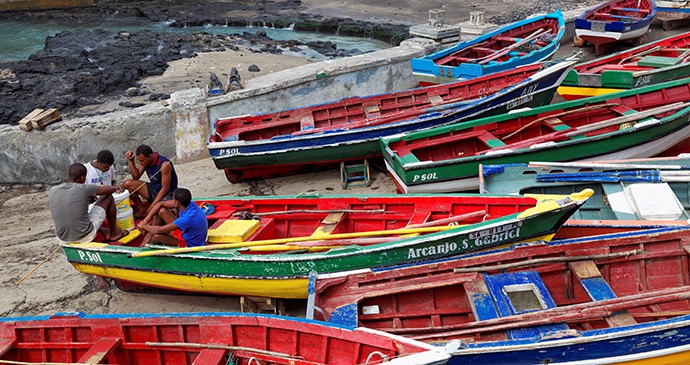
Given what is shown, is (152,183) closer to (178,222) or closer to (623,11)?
(178,222)

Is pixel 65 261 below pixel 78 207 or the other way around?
below

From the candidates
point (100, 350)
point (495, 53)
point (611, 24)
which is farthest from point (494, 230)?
point (611, 24)

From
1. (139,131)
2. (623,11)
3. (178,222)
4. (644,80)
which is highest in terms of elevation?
(623,11)

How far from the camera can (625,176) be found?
8.55m

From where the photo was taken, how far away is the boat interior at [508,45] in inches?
563

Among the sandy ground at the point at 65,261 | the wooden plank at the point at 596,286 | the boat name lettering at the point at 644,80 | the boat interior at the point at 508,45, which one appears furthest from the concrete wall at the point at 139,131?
the wooden plank at the point at 596,286

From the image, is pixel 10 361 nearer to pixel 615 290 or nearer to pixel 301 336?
pixel 301 336

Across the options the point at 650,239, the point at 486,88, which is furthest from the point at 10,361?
the point at 486,88

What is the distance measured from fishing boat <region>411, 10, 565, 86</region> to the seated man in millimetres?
7124

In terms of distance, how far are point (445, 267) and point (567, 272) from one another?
1213 millimetres

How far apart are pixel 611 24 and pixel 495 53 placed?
3.68 metres

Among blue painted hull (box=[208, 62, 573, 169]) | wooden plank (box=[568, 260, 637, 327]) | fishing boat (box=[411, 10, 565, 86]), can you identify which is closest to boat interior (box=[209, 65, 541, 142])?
blue painted hull (box=[208, 62, 573, 169])

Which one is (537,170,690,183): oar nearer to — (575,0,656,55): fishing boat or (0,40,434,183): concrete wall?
(0,40,434,183): concrete wall

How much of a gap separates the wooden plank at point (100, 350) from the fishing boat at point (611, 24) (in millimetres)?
13818
